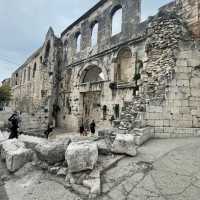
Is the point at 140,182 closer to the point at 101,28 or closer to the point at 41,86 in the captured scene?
the point at 101,28

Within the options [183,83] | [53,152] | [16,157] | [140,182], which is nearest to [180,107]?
[183,83]

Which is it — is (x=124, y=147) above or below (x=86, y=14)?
below

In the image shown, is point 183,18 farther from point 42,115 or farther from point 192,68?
point 42,115

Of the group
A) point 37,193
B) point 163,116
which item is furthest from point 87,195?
point 163,116

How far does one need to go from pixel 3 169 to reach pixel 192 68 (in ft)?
20.3

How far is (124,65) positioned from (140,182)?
9.03 metres

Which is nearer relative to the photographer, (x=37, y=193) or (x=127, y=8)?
(x=37, y=193)

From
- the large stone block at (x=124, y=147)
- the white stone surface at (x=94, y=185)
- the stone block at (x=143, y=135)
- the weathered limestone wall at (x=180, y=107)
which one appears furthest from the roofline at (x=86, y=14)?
the white stone surface at (x=94, y=185)

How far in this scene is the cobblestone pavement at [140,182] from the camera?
245 cm

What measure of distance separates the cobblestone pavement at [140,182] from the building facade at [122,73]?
200 cm

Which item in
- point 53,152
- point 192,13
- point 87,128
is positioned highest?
point 192,13

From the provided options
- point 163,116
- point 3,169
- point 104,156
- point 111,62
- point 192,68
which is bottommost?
point 3,169

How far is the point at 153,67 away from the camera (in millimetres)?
6102

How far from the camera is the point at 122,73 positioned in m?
11.0
